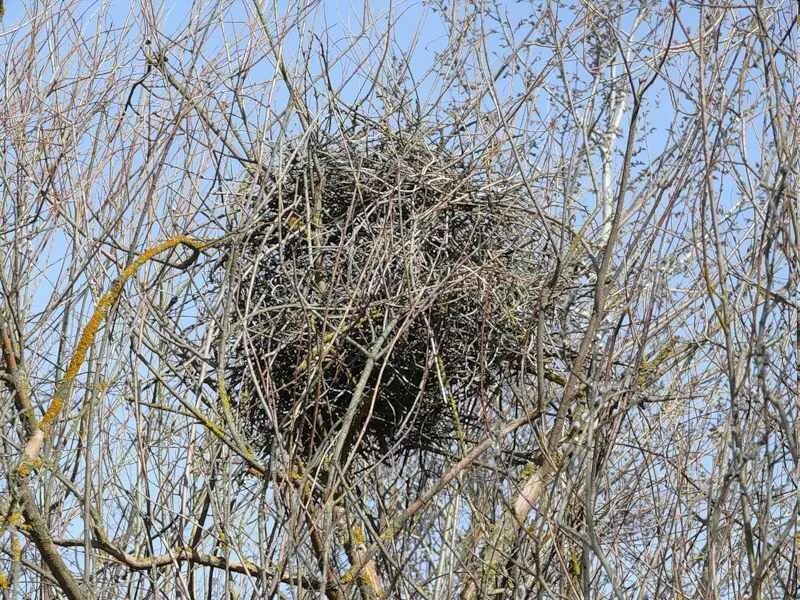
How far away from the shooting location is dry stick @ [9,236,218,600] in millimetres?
2277

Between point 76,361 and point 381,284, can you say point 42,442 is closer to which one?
point 76,361

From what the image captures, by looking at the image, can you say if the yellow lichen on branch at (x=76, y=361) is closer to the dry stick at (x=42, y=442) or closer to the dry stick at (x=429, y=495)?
the dry stick at (x=42, y=442)

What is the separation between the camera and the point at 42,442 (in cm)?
234

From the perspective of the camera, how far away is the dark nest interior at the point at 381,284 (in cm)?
280

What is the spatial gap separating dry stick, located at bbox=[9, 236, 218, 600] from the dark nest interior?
357 mm

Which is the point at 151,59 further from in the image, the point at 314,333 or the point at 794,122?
the point at 794,122

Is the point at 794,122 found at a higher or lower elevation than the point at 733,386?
higher

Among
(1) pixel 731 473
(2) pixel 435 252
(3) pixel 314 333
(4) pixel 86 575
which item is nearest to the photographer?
(1) pixel 731 473

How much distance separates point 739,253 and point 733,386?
1.15 m

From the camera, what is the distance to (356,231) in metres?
2.79

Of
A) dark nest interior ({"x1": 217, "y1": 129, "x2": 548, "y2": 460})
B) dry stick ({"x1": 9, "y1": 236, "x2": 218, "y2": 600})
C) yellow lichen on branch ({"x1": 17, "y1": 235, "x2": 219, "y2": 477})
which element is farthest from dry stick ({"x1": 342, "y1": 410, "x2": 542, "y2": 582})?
yellow lichen on branch ({"x1": 17, "y1": 235, "x2": 219, "y2": 477})

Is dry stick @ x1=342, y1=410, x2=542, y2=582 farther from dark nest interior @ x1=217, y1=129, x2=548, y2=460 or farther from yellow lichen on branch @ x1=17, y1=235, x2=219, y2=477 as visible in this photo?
yellow lichen on branch @ x1=17, y1=235, x2=219, y2=477

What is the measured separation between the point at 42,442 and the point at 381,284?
890 millimetres

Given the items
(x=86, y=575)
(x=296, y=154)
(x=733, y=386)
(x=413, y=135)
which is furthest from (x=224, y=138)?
(x=733, y=386)
